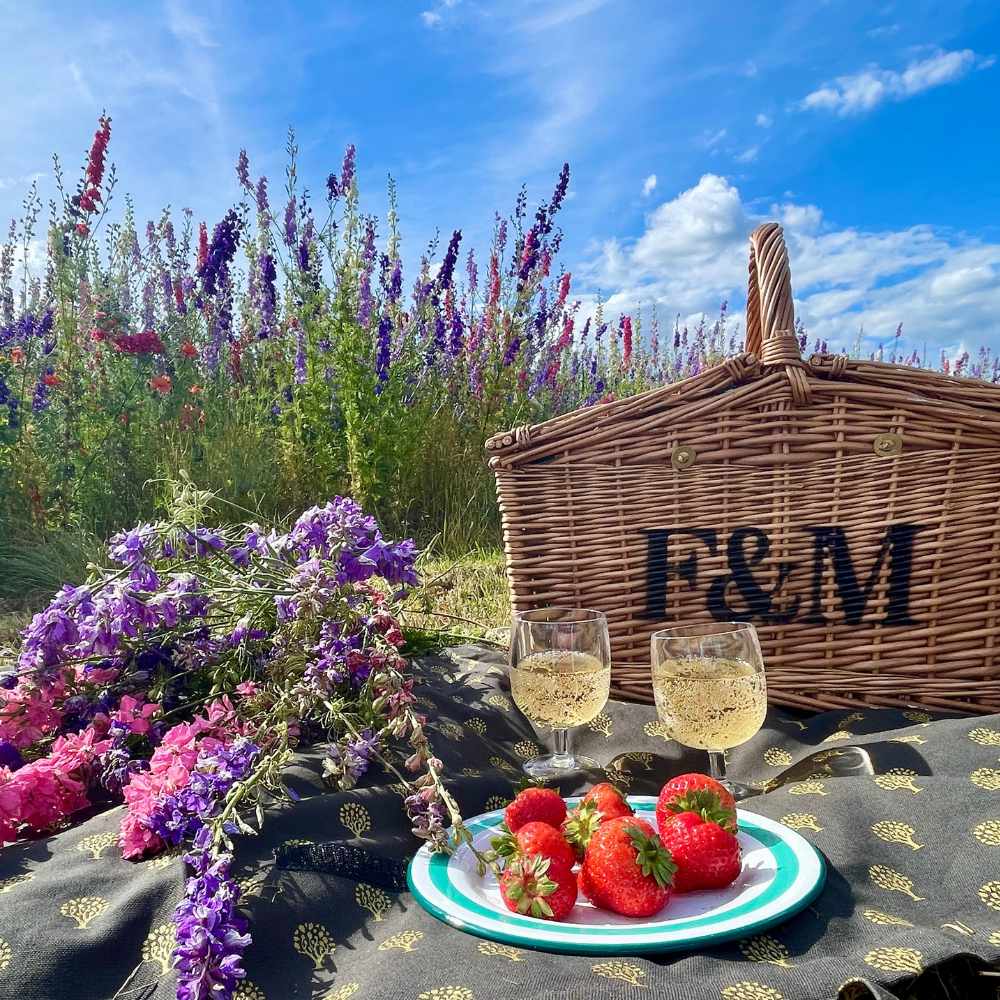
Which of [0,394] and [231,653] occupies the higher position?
[0,394]

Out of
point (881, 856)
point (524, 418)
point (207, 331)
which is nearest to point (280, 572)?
point (881, 856)

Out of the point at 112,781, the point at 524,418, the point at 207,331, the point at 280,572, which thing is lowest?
the point at 112,781

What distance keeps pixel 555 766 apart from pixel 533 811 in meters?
0.48

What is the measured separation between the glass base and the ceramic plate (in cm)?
37

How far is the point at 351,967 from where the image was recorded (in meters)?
0.97

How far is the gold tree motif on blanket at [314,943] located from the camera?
3.28 ft

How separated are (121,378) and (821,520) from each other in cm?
420

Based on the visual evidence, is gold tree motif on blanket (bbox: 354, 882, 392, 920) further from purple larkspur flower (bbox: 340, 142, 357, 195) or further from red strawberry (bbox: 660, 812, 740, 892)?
purple larkspur flower (bbox: 340, 142, 357, 195)

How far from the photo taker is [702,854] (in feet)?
3.34

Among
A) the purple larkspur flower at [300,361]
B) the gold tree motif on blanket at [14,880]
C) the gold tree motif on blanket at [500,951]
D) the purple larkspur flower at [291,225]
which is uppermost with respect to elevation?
the purple larkspur flower at [291,225]

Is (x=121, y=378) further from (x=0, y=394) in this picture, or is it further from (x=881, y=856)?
(x=881, y=856)

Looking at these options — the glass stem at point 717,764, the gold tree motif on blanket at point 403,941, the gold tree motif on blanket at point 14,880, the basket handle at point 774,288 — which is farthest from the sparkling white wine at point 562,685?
the basket handle at point 774,288

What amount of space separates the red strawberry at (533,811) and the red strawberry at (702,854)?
16 centimetres

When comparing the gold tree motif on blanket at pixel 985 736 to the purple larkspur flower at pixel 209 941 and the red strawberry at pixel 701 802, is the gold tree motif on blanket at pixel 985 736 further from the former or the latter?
the purple larkspur flower at pixel 209 941
